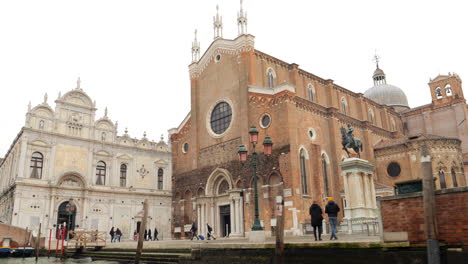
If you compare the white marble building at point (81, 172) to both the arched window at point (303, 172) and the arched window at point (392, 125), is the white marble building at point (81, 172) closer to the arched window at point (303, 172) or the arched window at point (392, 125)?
the arched window at point (303, 172)

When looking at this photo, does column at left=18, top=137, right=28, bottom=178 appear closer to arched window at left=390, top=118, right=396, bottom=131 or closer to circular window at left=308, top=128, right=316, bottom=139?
circular window at left=308, top=128, right=316, bottom=139

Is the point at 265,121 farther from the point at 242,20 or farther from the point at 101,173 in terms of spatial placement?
the point at 101,173

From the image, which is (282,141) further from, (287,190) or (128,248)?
(128,248)

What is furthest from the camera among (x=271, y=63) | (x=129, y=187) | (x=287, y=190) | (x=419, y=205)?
(x=129, y=187)

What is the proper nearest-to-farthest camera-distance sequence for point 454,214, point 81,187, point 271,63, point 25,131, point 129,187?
point 454,214
point 271,63
point 25,131
point 81,187
point 129,187

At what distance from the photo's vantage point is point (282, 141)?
23.5m

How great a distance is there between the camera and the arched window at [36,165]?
30.8 meters

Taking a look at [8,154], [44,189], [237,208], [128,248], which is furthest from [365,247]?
[8,154]

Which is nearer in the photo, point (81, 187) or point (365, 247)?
point (365, 247)

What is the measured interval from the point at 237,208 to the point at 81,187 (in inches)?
603

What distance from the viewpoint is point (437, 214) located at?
25.5 ft

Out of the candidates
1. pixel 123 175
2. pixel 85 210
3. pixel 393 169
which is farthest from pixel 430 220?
pixel 123 175

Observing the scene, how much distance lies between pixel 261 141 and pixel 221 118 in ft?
15.5

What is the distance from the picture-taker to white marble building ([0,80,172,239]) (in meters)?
30.3
